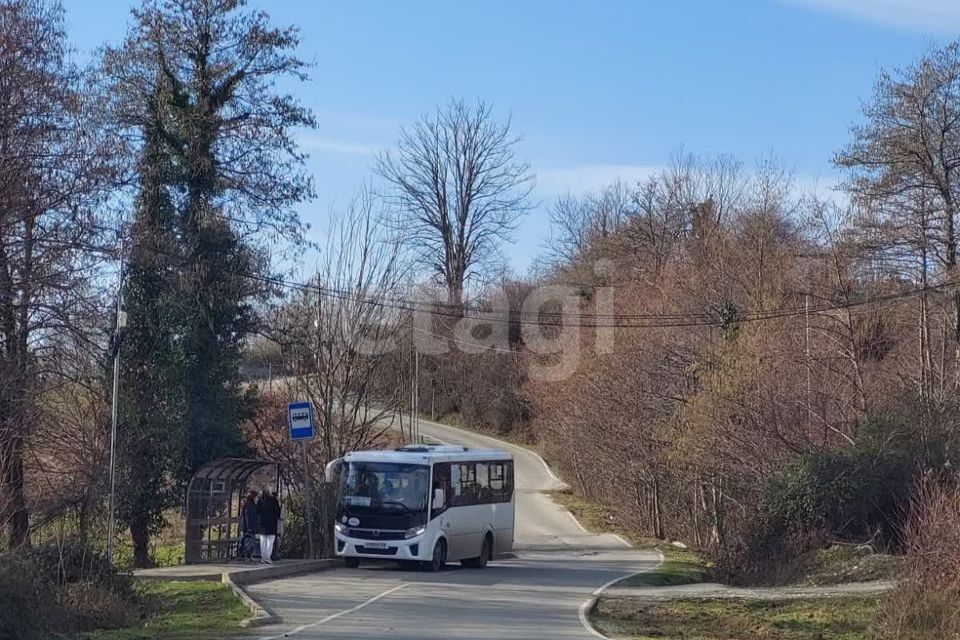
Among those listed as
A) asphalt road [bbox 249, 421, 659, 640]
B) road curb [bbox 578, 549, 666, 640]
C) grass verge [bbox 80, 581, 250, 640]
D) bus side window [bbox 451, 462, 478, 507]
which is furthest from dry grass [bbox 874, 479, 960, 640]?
bus side window [bbox 451, 462, 478, 507]

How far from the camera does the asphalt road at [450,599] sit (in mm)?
15336

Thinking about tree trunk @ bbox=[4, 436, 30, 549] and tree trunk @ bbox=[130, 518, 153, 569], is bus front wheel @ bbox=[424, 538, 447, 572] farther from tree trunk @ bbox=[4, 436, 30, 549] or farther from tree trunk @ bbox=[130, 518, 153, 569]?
tree trunk @ bbox=[130, 518, 153, 569]

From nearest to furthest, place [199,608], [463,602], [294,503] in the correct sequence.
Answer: [199,608]
[463,602]
[294,503]

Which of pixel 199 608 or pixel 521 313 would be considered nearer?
pixel 199 608

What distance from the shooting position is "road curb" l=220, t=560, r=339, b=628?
15633 mm

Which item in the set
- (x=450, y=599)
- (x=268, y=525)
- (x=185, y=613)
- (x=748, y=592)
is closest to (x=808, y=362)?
(x=748, y=592)

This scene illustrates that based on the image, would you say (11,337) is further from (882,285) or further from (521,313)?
(521,313)

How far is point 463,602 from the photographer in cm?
1939

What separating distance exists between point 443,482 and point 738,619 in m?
9.45

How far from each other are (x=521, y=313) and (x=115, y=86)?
4129 centimetres

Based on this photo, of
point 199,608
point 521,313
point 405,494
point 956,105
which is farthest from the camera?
point 521,313

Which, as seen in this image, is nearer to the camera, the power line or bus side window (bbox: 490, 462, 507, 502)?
bus side window (bbox: 490, 462, 507, 502)

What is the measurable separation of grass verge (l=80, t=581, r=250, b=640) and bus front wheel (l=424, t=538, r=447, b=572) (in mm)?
5631

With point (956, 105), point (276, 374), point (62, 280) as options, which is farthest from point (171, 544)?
point (956, 105)
